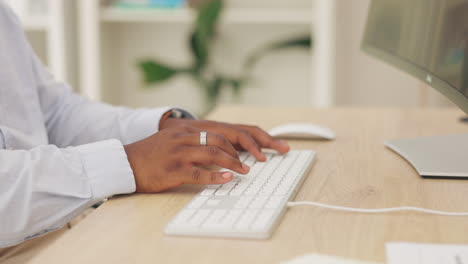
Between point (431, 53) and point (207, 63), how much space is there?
187 cm

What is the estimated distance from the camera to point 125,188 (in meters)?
0.84

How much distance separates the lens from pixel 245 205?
778mm

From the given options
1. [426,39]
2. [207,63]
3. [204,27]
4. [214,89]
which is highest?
[426,39]

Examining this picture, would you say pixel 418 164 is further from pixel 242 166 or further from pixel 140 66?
pixel 140 66

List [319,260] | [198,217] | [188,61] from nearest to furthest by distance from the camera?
[319,260] → [198,217] → [188,61]

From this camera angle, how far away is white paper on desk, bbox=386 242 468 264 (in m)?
0.63

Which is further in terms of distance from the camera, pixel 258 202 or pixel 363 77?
pixel 363 77

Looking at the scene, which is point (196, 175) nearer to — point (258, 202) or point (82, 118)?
point (258, 202)

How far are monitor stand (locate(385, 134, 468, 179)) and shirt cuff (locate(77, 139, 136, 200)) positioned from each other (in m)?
0.42

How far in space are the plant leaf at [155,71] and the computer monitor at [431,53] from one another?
5.26ft

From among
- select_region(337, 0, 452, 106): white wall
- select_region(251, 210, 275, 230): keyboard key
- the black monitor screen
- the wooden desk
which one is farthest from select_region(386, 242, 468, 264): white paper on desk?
select_region(337, 0, 452, 106): white wall

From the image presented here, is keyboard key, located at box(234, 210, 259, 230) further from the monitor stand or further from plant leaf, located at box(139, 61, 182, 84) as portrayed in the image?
plant leaf, located at box(139, 61, 182, 84)

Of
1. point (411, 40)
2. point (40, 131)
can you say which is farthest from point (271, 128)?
point (40, 131)

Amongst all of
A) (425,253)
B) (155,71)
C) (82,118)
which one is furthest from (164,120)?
(155,71)
